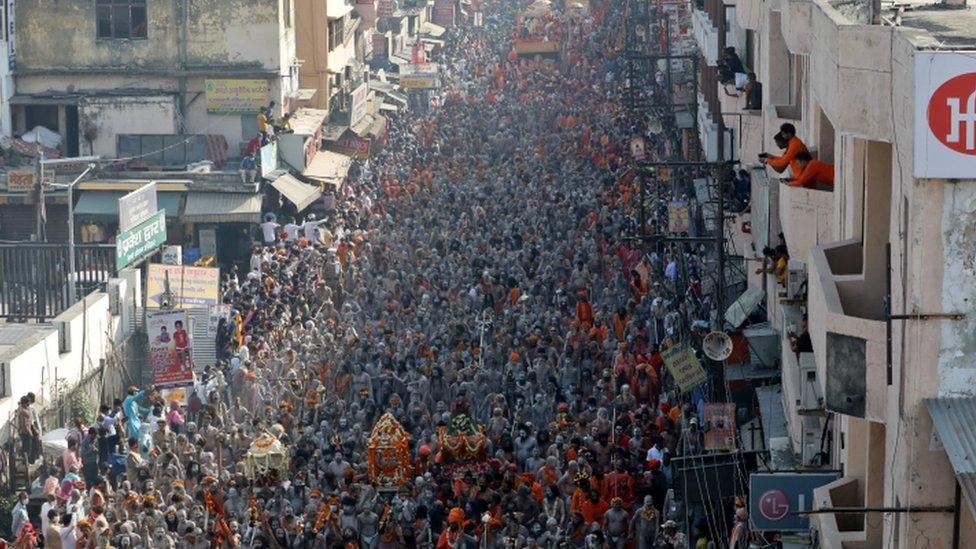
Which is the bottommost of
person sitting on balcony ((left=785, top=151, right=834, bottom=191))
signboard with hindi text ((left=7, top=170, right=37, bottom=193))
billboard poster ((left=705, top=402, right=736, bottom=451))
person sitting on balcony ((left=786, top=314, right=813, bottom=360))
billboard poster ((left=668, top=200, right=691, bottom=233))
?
billboard poster ((left=705, top=402, right=736, bottom=451))

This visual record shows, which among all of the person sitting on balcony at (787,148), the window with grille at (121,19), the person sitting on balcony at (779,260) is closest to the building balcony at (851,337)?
the person sitting on balcony at (787,148)

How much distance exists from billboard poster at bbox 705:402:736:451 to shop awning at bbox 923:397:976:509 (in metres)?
9.94

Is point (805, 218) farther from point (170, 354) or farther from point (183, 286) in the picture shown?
point (183, 286)

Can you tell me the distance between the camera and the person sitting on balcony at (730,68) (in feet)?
95.2

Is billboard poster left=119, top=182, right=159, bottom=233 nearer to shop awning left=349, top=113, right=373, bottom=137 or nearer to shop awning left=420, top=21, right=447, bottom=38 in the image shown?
shop awning left=349, top=113, right=373, bottom=137

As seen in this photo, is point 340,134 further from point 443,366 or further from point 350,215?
point 443,366

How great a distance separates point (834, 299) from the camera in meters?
13.8

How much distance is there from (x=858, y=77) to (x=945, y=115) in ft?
6.01

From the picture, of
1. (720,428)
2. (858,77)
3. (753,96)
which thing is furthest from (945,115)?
(753,96)

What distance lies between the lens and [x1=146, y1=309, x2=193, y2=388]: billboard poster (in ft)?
88.7

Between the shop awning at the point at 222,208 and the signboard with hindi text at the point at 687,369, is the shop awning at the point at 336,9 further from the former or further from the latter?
the signboard with hindi text at the point at 687,369

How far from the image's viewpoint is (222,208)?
41.2 m

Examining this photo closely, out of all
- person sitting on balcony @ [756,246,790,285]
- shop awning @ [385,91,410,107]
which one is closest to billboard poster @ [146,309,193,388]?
person sitting on balcony @ [756,246,790,285]

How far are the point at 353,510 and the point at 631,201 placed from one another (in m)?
17.9
